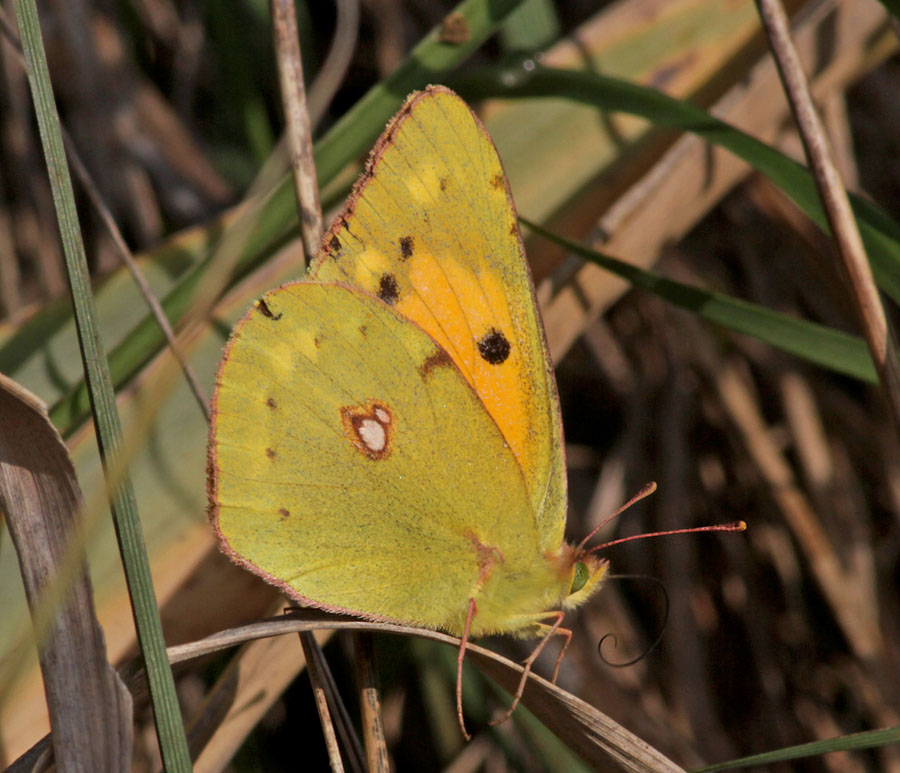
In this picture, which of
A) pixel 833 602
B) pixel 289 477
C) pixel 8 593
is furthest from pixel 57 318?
pixel 833 602

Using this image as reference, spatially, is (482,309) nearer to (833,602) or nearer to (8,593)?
(8,593)

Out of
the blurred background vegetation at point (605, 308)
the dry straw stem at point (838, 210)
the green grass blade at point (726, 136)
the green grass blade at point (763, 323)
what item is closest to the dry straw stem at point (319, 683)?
the blurred background vegetation at point (605, 308)

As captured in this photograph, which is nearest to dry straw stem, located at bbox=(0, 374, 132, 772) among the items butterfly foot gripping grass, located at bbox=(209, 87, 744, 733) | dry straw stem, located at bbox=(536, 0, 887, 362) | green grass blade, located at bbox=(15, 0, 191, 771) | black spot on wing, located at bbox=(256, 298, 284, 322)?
green grass blade, located at bbox=(15, 0, 191, 771)

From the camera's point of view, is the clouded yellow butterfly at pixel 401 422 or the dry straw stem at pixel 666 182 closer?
the clouded yellow butterfly at pixel 401 422

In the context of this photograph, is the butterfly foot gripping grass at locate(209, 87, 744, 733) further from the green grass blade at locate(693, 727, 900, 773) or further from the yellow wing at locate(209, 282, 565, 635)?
the green grass blade at locate(693, 727, 900, 773)

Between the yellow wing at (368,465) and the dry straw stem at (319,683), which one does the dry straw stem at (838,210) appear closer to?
the yellow wing at (368,465)

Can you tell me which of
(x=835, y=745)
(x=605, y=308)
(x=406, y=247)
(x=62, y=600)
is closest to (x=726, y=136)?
(x=605, y=308)

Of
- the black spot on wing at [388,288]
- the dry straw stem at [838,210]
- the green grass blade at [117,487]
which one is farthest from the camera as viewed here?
the black spot on wing at [388,288]
